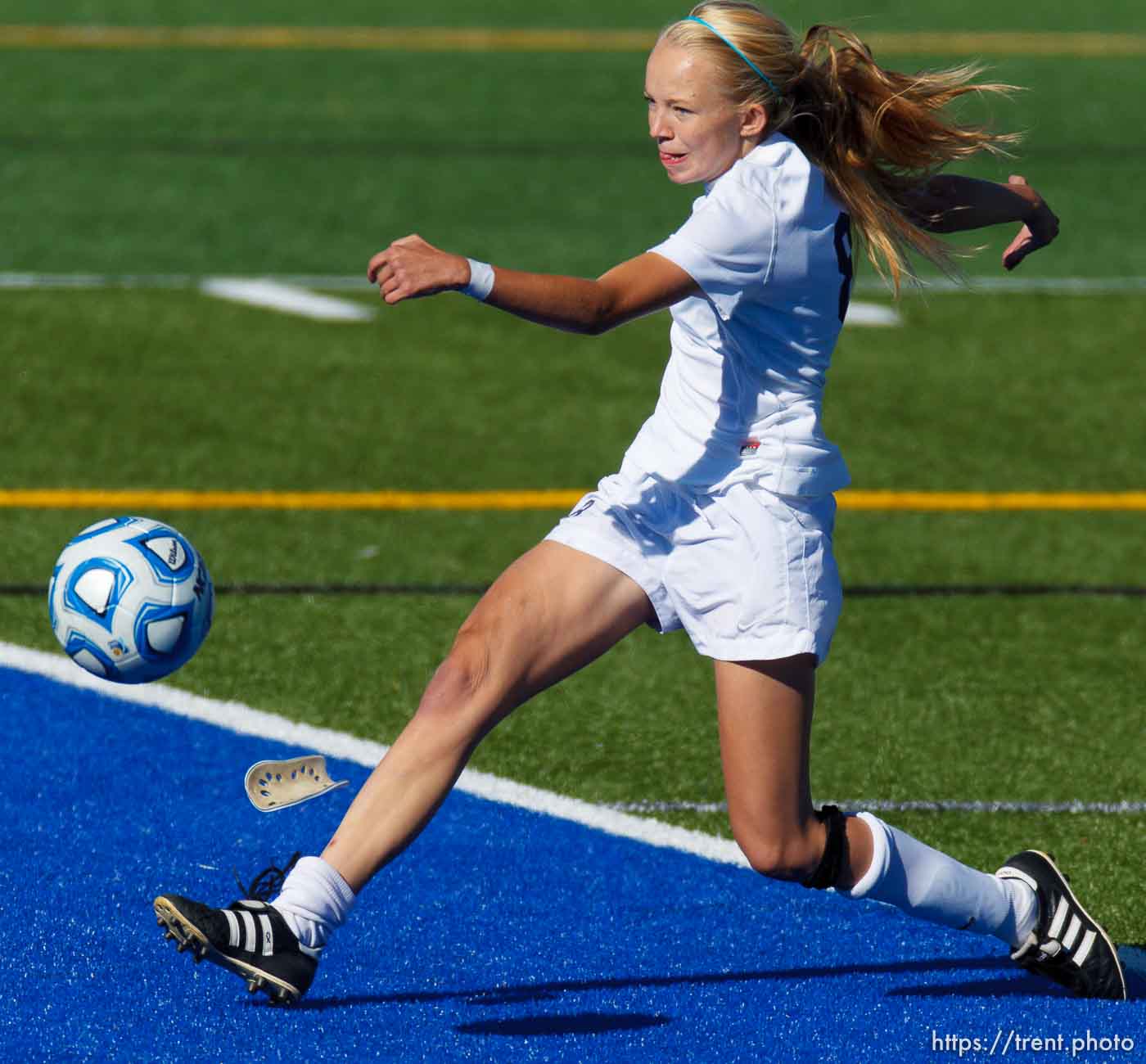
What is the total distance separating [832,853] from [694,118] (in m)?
1.69

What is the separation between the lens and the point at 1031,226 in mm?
5543

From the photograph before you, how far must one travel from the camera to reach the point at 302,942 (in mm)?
4824

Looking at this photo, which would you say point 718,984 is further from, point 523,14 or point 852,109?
point 523,14

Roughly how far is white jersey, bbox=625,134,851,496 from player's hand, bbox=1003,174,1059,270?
74cm

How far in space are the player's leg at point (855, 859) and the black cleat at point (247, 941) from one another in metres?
1.03

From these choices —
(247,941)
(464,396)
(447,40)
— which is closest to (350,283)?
(464,396)

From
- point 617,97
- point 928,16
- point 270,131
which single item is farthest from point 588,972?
point 928,16

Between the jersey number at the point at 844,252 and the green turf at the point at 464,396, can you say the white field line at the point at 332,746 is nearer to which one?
the jersey number at the point at 844,252

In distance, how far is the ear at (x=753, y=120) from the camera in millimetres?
4820

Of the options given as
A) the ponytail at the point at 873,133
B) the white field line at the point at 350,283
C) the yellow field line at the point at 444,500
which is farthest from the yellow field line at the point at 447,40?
the ponytail at the point at 873,133

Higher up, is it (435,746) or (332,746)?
(435,746)

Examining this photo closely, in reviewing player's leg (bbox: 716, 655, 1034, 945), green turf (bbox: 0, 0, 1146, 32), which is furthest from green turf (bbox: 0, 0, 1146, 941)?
green turf (bbox: 0, 0, 1146, 32)

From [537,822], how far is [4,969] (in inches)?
66.1

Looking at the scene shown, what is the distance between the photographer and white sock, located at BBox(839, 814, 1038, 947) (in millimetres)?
5090
